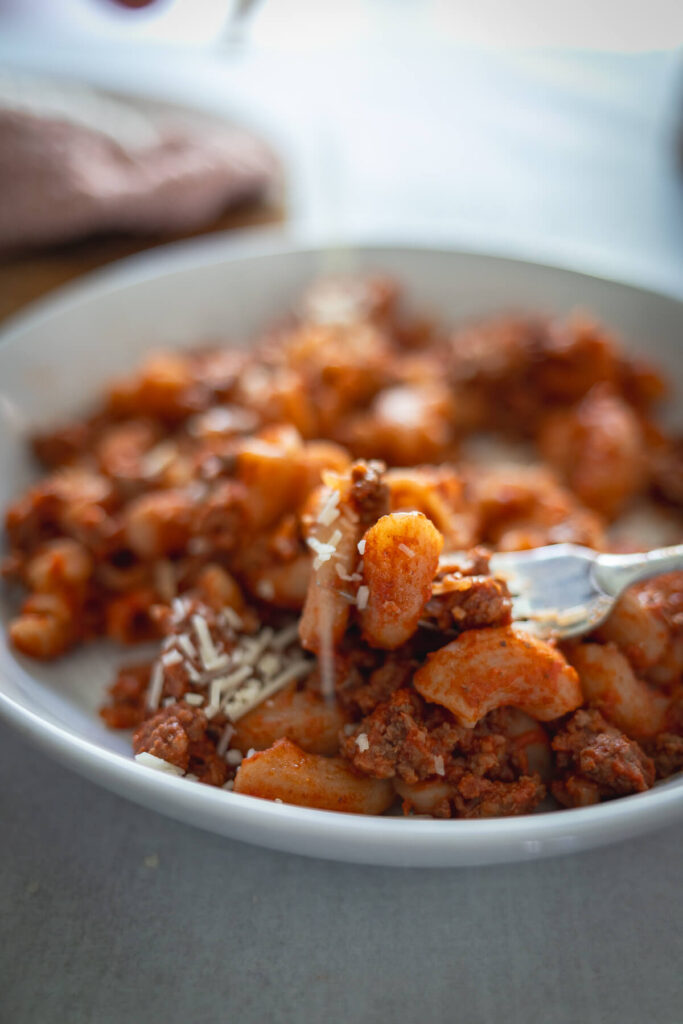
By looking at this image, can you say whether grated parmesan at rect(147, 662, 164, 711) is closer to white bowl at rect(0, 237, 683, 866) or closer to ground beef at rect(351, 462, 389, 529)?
white bowl at rect(0, 237, 683, 866)

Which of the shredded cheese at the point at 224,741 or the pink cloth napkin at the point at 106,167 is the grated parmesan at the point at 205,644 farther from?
the pink cloth napkin at the point at 106,167

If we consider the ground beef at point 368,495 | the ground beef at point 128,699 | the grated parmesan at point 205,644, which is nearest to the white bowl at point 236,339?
the ground beef at point 128,699

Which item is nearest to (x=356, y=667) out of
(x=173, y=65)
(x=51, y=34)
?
(x=173, y=65)

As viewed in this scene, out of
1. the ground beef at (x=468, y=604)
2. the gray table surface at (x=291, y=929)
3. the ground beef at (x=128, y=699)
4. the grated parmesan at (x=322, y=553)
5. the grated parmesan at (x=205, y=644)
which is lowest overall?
the gray table surface at (x=291, y=929)

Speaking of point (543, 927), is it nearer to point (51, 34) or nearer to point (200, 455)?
point (200, 455)

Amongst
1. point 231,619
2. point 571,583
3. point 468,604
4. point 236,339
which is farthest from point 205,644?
point 236,339

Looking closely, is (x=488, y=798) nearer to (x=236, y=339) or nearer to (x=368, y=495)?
(x=368, y=495)

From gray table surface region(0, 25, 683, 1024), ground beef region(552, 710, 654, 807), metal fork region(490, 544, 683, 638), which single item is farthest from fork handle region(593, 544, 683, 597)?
gray table surface region(0, 25, 683, 1024)
